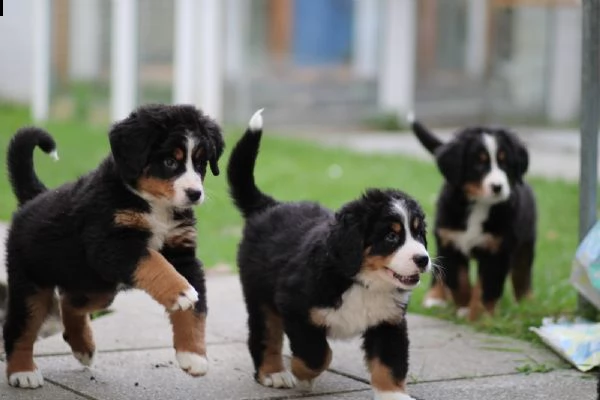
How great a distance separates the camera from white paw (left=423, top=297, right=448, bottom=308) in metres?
6.77

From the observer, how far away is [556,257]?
27.7ft

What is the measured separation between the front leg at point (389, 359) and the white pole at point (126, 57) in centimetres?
1218

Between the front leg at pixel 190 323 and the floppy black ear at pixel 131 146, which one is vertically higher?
the floppy black ear at pixel 131 146

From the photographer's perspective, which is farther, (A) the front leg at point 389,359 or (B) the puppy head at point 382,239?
(A) the front leg at point 389,359

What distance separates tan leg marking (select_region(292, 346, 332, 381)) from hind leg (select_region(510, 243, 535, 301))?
2.48 m

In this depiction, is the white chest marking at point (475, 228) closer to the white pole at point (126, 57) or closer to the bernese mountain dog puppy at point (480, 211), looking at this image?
the bernese mountain dog puppy at point (480, 211)

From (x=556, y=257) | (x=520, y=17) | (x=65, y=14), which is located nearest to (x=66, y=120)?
(x=65, y=14)

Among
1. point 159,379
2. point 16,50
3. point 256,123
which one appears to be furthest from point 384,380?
Result: point 16,50

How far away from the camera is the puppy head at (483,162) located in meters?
6.32

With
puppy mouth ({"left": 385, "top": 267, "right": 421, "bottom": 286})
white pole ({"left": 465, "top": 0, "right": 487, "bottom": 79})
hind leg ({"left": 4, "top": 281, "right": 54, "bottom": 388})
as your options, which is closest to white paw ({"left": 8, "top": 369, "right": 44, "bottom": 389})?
hind leg ({"left": 4, "top": 281, "right": 54, "bottom": 388})

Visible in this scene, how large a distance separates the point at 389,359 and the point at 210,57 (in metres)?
12.0

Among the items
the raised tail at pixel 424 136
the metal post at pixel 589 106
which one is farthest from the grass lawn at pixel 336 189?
the raised tail at pixel 424 136

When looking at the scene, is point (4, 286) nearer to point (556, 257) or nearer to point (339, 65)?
point (556, 257)

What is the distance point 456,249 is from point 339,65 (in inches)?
427
